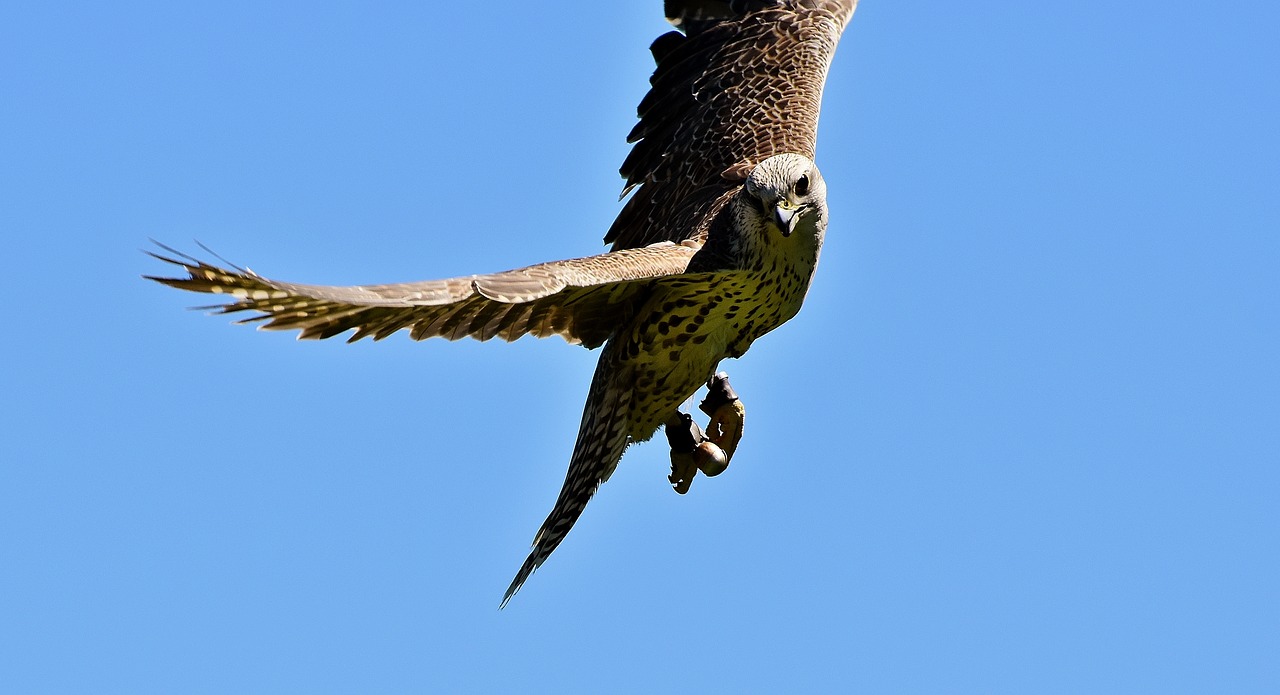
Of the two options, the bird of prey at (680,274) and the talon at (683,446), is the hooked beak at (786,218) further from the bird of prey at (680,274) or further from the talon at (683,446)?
the talon at (683,446)

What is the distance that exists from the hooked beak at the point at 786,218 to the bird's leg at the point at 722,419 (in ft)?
5.06

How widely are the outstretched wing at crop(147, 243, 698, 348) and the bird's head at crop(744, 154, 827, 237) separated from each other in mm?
454

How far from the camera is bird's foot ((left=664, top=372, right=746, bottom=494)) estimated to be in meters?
8.90

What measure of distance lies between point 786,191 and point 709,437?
1.88m

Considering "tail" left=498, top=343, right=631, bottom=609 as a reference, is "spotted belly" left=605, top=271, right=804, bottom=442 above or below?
above

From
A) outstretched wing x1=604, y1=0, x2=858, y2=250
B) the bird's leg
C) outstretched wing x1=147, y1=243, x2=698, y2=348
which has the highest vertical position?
outstretched wing x1=604, y1=0, x2=858, y2=250

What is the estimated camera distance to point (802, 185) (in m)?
7.62

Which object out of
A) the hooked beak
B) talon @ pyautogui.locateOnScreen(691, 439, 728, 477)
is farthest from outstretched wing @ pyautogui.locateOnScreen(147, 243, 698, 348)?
talon @ pyautogui.locateOnScreen(691, 439, 728, 477)

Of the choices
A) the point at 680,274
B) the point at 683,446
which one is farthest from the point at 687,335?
Result: the point at 683,446

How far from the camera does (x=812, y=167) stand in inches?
303

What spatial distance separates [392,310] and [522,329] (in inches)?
40.6

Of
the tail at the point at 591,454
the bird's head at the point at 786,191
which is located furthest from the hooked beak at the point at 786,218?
the tail at the point at 591,454

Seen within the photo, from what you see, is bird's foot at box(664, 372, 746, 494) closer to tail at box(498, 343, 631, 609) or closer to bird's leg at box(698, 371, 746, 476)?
bird's leg at box(698, 371, 746, 476)

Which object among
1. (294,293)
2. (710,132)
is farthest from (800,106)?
(294,293)
